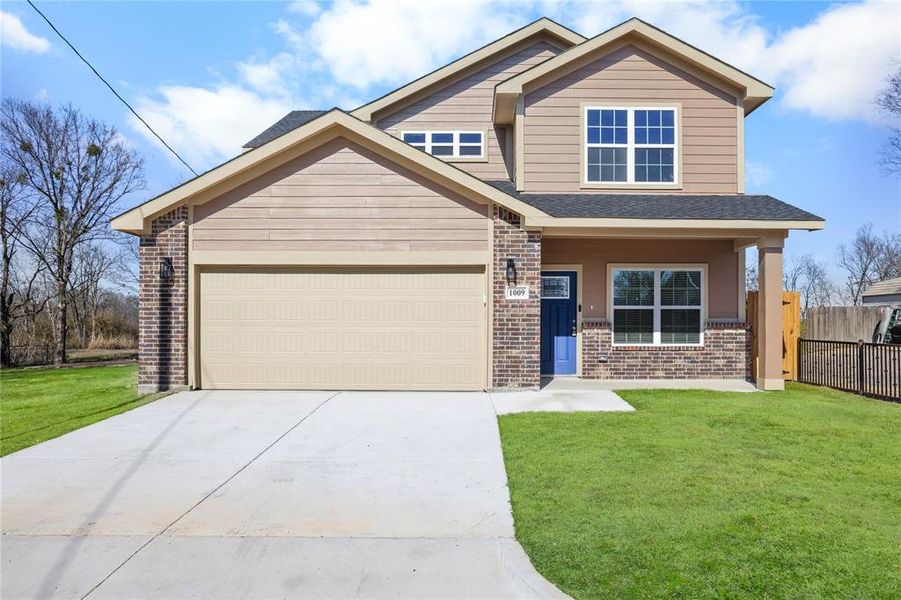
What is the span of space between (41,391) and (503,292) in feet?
31.9

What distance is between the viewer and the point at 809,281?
48.3 metres

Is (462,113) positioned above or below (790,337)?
above

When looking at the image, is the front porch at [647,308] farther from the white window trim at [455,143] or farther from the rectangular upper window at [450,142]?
the rectangular upper window at [450,142]

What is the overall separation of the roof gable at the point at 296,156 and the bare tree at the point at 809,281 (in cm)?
4667

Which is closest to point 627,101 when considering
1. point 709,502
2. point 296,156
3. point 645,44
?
point 645,44

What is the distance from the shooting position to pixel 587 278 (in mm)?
11664

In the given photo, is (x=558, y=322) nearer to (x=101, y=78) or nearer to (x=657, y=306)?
(x=657, y=306)

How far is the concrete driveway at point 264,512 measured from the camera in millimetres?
3463

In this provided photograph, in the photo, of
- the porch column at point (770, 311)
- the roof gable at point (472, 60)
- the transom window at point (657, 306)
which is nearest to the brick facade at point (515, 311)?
the transom window at point (657, 306)

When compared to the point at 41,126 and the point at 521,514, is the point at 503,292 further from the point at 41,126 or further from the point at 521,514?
the point at 41,126

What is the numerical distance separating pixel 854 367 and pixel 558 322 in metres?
5.46

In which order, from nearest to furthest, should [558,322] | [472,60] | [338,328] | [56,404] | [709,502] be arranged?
1. [709,502]
2. [56,404]
3. [338,328]
4. [558,322]
5. [472,60]

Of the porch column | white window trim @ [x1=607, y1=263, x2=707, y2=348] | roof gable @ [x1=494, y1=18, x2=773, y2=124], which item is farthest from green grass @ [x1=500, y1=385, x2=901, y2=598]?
roof gable @ [x1=494, y1=18, x2=773, y2=124]

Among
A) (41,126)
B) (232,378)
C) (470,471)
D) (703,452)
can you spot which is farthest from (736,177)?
(41,126)
